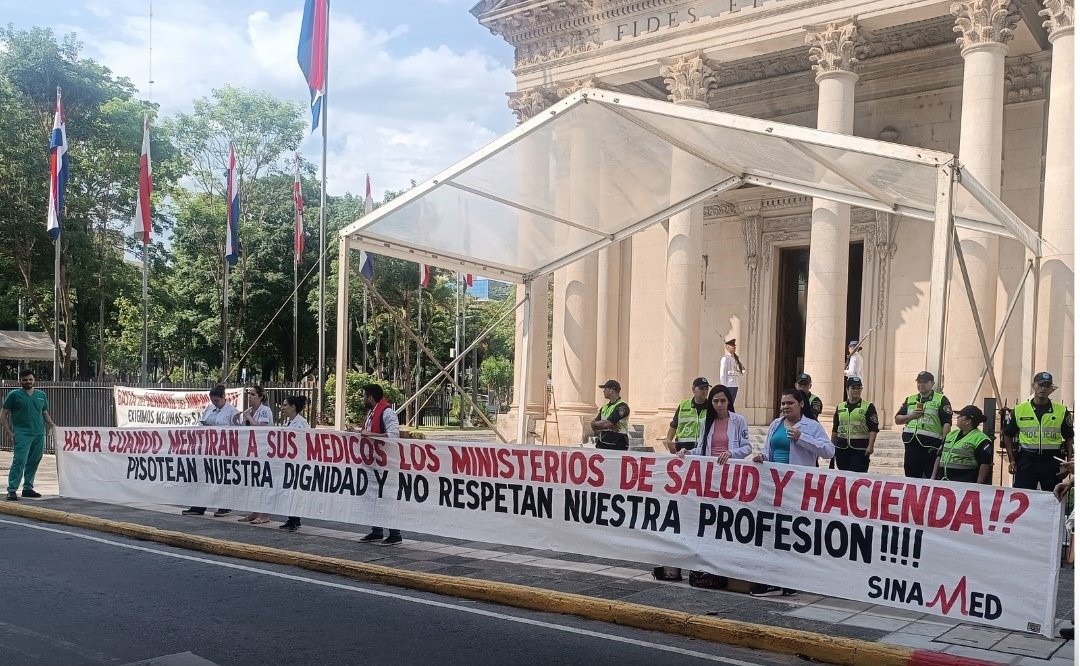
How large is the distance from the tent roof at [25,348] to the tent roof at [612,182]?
1077 inches

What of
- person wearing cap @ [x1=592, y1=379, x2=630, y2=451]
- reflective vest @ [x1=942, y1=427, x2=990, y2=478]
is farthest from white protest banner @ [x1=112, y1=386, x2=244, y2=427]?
reflective vest @ [x1=942, y1=427, x2=990, y2=478]

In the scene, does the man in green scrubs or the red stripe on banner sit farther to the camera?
the man in green scrubs

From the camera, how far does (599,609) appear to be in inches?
290

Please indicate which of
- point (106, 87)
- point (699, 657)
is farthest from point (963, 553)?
point (106, 87)

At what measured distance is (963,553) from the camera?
6.75m

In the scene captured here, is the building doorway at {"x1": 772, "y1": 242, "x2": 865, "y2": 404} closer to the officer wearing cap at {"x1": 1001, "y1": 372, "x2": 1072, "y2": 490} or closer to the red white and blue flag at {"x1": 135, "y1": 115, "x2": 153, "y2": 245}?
the officer wearing cap at {"x1": 1001, "y1": 372, "x2": 1072, "y2": 490}

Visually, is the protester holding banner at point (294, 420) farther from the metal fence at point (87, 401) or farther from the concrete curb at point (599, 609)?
the metal fence at point (87, 401)

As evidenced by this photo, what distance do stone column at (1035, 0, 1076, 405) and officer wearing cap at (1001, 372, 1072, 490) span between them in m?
6.13

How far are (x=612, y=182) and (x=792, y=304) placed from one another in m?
13.4

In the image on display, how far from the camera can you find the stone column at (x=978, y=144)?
16.2 meters

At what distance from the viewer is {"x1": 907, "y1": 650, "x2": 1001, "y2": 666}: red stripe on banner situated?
5.80 meters

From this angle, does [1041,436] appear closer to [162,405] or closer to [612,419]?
[612,419]

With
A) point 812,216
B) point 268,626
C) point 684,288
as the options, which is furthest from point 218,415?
point 812,216

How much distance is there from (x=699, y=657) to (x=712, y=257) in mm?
19330
